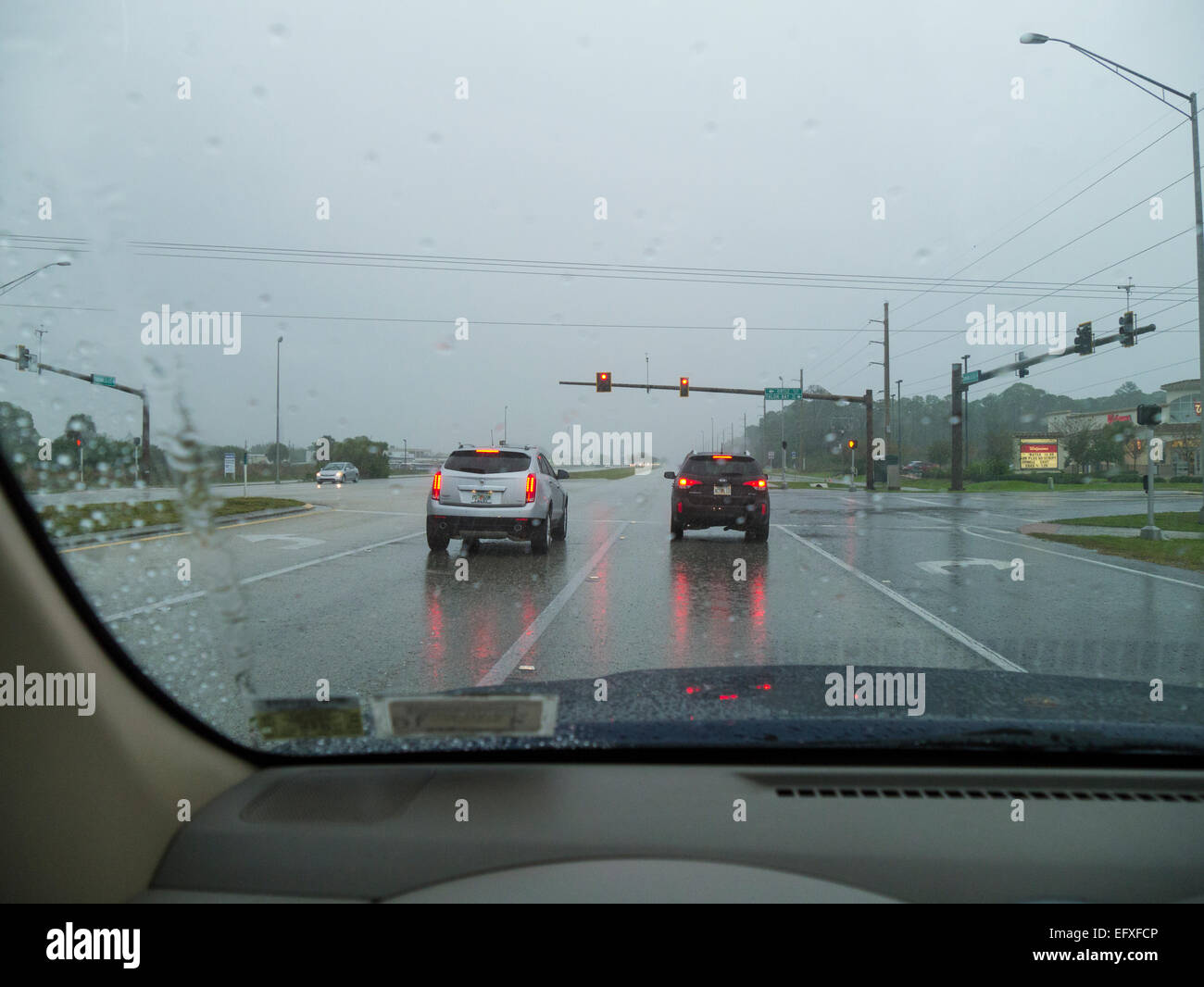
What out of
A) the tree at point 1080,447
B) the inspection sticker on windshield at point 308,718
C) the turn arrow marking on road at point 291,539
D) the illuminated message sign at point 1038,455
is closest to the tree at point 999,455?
the illuminated message sign at point 1038,455

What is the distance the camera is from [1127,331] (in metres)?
30.2

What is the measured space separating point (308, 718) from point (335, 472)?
141ft

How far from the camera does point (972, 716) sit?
307 centimetres

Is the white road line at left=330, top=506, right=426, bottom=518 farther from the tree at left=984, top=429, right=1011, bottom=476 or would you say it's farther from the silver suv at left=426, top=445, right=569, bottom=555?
the tree at left=984, top=429, right=1011, bottom=476

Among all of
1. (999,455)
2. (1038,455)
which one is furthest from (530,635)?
(1038,455)

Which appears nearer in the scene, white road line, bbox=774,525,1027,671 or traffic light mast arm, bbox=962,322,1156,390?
white road line, bbox=774,525,1027,671

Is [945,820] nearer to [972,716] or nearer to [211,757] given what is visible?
[972,716]

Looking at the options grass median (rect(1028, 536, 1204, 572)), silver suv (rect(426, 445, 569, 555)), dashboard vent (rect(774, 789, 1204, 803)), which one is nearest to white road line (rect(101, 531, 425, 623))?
silver suv (rect(426, 445, 569, 555))

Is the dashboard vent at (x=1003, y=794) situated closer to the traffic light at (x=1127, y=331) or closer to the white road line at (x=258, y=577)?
the white road line at (x=258, y=577)

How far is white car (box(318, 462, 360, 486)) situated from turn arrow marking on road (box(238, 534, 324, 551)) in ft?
82.5

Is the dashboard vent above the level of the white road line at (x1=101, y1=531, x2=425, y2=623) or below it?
above

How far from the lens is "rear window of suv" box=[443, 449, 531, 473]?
576 inches

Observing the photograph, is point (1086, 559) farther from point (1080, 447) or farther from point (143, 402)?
point (1080, 447)
